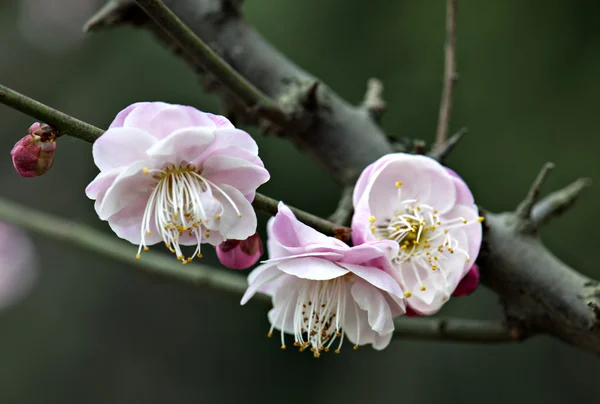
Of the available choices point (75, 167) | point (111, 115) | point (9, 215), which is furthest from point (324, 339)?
point (75, 167)

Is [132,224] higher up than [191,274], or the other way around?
[132,224]

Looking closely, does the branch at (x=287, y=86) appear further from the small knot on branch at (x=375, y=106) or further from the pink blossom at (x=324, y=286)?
the pink blossom at (x=324, y=286)

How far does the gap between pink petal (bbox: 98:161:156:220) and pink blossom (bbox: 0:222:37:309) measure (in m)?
1.44

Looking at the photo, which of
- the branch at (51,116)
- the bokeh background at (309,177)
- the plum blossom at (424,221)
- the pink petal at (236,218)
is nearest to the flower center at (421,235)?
the plum blossom at (424,221)

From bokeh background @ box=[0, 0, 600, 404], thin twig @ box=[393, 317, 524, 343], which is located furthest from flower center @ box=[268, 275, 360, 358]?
bokeh background @ box=[0, 0, 600, 404]

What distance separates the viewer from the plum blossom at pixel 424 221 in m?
0.48

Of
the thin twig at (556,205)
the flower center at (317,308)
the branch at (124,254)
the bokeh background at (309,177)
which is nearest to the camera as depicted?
the flower center at (317,308)

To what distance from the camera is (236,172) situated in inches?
15.9

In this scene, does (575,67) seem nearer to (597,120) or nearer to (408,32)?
(597,120)

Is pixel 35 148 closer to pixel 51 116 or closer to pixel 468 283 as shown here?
pixel 51 116

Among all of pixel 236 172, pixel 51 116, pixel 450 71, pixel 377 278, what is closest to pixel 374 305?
pixel 377 278

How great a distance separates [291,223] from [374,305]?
86mm

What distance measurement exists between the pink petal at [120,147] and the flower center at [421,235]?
0.18 meters

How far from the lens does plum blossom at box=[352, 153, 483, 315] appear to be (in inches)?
18.8
